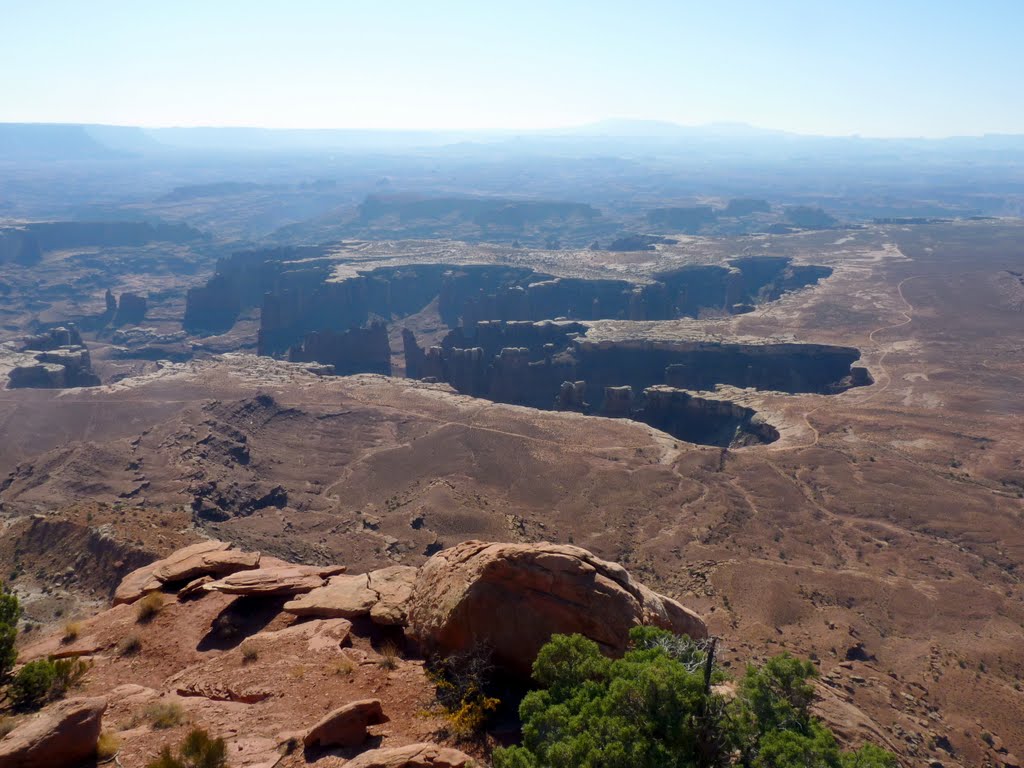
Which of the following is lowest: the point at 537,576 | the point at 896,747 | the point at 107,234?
the point at 107,234

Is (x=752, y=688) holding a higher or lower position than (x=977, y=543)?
higher

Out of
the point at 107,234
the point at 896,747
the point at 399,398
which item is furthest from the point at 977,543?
the point at 107,234

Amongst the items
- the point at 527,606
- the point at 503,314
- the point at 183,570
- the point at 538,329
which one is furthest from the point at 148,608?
the point at 503,314

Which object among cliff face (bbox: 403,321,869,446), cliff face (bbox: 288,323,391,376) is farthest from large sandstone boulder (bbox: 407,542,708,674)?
cliff face (bbox: 288,323,391,376)

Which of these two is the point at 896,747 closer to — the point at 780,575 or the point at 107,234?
the point at 780,575

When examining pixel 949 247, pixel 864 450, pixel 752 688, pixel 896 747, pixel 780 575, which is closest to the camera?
pixel 752 688

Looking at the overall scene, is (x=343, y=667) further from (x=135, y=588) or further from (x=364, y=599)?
(x=135, y=588)

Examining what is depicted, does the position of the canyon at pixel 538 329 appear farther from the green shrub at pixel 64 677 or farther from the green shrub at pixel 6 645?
the green shrub at pixel 6 645

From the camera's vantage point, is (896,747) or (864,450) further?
(864,450)
